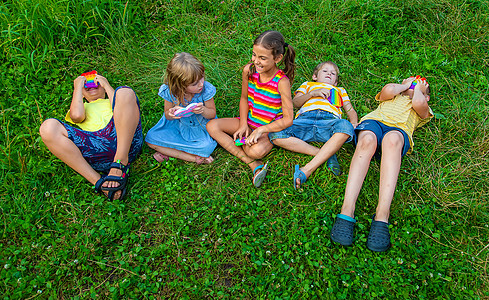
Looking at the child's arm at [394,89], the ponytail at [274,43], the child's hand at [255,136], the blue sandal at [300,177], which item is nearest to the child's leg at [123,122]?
the child's hand at [255,136]

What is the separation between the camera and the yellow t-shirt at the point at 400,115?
3.02 m

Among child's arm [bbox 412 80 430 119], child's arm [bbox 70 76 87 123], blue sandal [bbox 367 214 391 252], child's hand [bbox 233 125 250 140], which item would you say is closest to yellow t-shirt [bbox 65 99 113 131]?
child's arm [bbox 70 76 87 123]

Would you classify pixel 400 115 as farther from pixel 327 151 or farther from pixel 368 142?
pixel 327 151

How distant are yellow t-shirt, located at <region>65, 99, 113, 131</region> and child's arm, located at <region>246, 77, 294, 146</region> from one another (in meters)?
1.33

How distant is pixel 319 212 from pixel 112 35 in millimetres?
3253

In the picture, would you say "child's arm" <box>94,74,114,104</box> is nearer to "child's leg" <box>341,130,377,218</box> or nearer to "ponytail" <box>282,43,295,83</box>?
"ponytail" <box>282,43,295,83</box>

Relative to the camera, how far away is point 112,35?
13.2 feet

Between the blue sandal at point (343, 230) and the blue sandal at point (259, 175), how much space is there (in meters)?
0.72

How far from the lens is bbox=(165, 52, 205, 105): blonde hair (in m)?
2.72

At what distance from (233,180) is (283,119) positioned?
2.39 ft

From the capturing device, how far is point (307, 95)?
3.34 m

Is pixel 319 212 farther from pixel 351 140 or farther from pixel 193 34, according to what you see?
pixel 193 34

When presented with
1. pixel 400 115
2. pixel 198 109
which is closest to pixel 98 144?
pixel 198 109

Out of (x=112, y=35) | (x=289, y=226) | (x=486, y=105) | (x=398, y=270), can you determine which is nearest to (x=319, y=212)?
(x=289, y=226)
